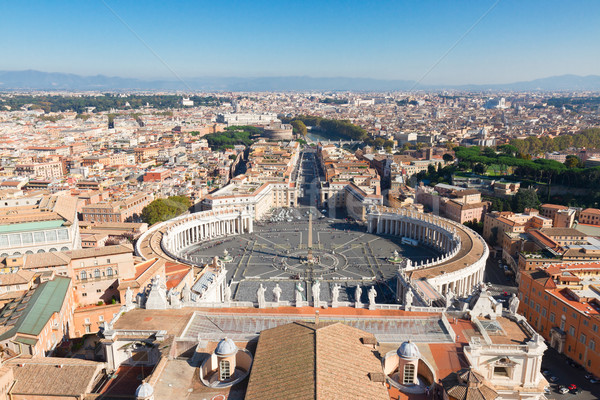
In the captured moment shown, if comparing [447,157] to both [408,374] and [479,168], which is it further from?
[408,374]

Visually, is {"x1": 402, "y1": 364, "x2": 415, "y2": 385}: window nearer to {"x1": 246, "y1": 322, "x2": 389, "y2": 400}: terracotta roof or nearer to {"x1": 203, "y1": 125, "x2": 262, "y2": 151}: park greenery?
{"x1": 246, "y1": 322, "x2": 389, "y2": 400}: terracotta roof

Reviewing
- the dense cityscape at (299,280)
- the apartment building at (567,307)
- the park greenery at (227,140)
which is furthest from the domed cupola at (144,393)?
the park greenery at (227,140)

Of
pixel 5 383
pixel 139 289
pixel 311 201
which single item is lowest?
pixel 311 201

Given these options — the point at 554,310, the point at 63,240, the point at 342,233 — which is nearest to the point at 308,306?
the point at 554,310

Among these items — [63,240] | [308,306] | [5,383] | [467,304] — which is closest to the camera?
[5,383]

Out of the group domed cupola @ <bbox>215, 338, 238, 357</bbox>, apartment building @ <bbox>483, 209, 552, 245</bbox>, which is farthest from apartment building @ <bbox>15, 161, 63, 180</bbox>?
domed cupola @ <bbox>215, 338, 238, 357</bbox>

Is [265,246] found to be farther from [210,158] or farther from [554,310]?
[210,158]
